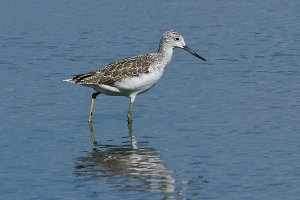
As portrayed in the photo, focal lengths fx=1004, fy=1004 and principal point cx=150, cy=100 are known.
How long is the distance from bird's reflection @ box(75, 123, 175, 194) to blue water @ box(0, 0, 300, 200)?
3cm

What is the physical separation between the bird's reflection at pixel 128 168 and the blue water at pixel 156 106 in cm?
3

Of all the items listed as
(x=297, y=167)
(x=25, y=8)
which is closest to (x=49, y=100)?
(x=297, y=167)

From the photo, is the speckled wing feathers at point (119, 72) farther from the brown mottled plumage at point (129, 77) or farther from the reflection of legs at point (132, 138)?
the reflection of legs at point (132, 138)

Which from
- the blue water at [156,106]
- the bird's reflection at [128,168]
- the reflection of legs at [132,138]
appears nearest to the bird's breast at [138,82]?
the blue water at [156,106]

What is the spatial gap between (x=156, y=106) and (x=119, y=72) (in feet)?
4.48

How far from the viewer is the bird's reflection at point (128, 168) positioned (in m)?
16.0

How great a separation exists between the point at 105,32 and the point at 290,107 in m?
10.1

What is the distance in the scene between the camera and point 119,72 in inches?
828

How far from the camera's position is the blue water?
16219 millimetres

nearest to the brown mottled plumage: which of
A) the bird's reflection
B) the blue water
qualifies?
the blue water

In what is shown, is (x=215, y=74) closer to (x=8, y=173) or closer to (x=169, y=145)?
(x=169, y=145)

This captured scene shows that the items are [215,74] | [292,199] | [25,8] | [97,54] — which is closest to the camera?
[292,199]

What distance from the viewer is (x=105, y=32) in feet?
98.2

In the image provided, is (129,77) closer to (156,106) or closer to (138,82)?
(138,82)
